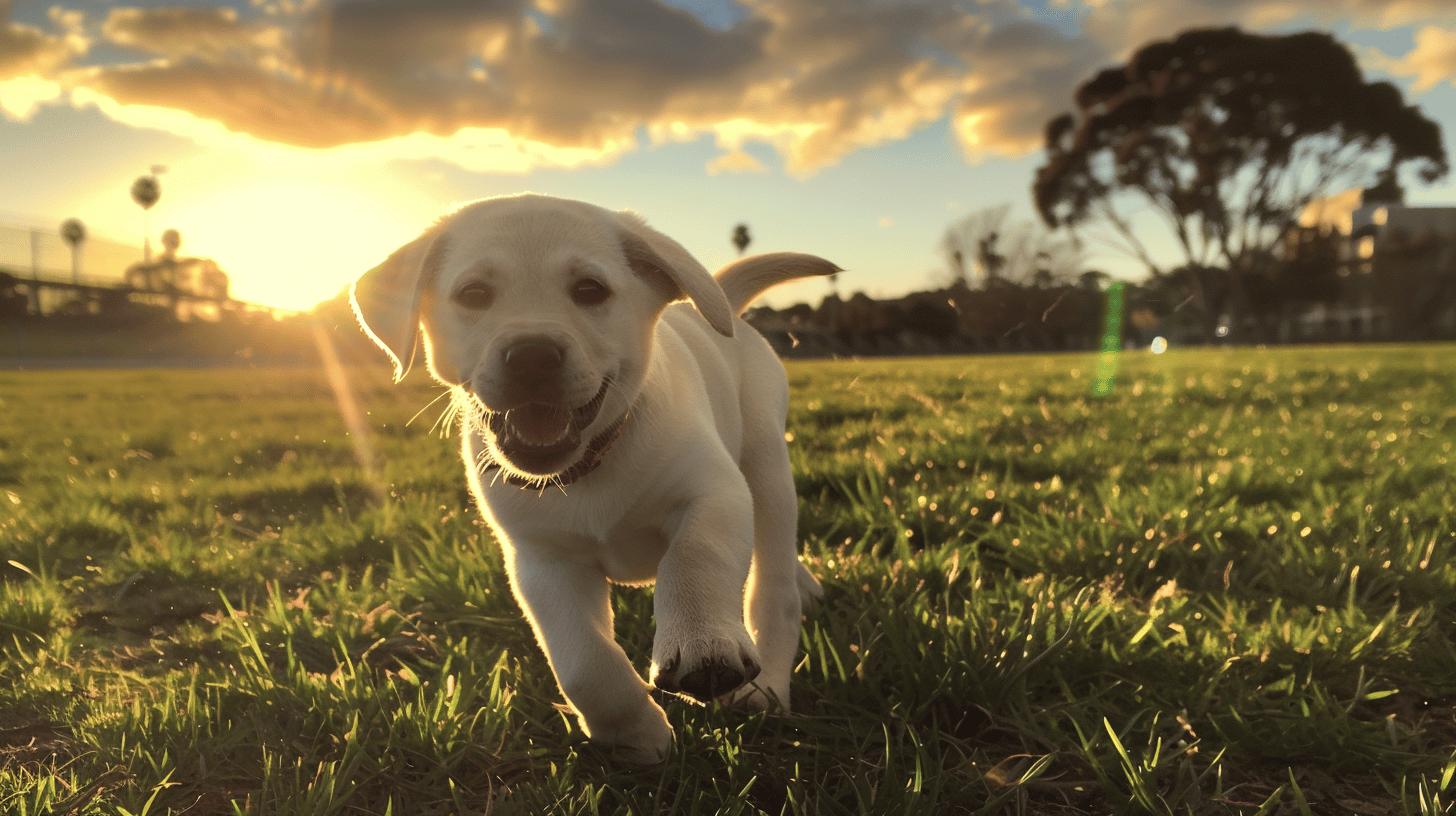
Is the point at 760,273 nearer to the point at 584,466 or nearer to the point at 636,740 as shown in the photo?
the point at 584,466

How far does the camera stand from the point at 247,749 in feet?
7.78

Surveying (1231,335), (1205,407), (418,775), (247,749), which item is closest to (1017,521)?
(418,775)

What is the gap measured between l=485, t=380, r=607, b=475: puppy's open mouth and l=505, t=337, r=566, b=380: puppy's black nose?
10 cm

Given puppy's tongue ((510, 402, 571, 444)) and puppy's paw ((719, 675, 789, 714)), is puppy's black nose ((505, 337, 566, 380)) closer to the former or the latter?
puppy's tongue ((510, 402, 571, 444))

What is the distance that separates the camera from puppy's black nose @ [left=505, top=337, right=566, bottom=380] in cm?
211

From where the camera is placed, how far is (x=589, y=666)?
2189 mm

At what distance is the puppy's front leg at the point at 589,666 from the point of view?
7.20 ft

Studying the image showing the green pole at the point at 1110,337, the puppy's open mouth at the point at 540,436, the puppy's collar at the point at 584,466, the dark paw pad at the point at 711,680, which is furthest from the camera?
the green pole at the point at 1110,337

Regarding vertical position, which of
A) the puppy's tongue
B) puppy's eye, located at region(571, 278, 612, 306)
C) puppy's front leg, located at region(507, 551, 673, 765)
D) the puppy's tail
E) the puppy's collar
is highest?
the puppy's tail

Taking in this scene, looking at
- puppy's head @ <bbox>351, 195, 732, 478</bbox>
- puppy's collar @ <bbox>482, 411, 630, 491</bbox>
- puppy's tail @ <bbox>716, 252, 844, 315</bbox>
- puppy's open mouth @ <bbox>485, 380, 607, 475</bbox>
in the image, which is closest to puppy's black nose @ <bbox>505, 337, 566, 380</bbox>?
puppy's head @ <bbox>351, 195, 732, 478</bbox>

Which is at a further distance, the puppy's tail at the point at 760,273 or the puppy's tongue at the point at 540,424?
the puppy's tail at the point at 760,273

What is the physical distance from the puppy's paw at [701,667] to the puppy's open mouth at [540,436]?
0.53 meters

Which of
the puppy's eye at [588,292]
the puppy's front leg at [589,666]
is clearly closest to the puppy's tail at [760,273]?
the puppy's eye at [588,292]

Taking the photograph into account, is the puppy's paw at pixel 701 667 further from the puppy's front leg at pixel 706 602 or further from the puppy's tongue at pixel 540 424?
the puppy's tongue at pixel 540 424
